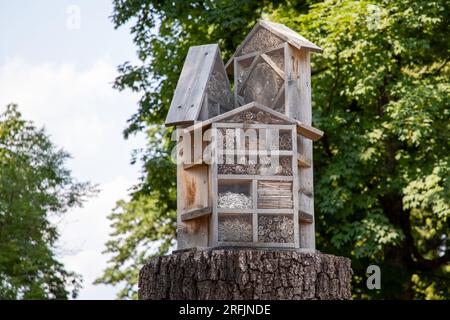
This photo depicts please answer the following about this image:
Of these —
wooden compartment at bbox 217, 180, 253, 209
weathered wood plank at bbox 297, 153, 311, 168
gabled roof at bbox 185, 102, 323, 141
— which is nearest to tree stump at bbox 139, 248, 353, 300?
wooden compartment at bbox 217, 180, 253, 209

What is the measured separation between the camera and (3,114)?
67.7ft

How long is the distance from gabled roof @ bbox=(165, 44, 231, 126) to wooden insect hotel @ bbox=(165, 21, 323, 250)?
0.5 inches

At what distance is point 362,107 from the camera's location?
51.5 ft

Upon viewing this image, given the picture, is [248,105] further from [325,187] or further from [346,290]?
[325,187]

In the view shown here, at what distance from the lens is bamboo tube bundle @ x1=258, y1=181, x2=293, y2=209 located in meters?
7.89

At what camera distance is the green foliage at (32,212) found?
17266 millimetres

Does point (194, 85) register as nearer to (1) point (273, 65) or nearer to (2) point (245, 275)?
(1) point (273, 65)

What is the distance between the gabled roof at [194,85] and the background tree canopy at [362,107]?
5.83 meters

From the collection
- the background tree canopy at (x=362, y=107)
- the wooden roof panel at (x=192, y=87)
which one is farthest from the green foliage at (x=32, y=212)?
the wooden roof panel at (x=192, y=87)

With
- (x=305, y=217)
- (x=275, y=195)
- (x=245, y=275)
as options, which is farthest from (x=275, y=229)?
(x=245, y=275)
